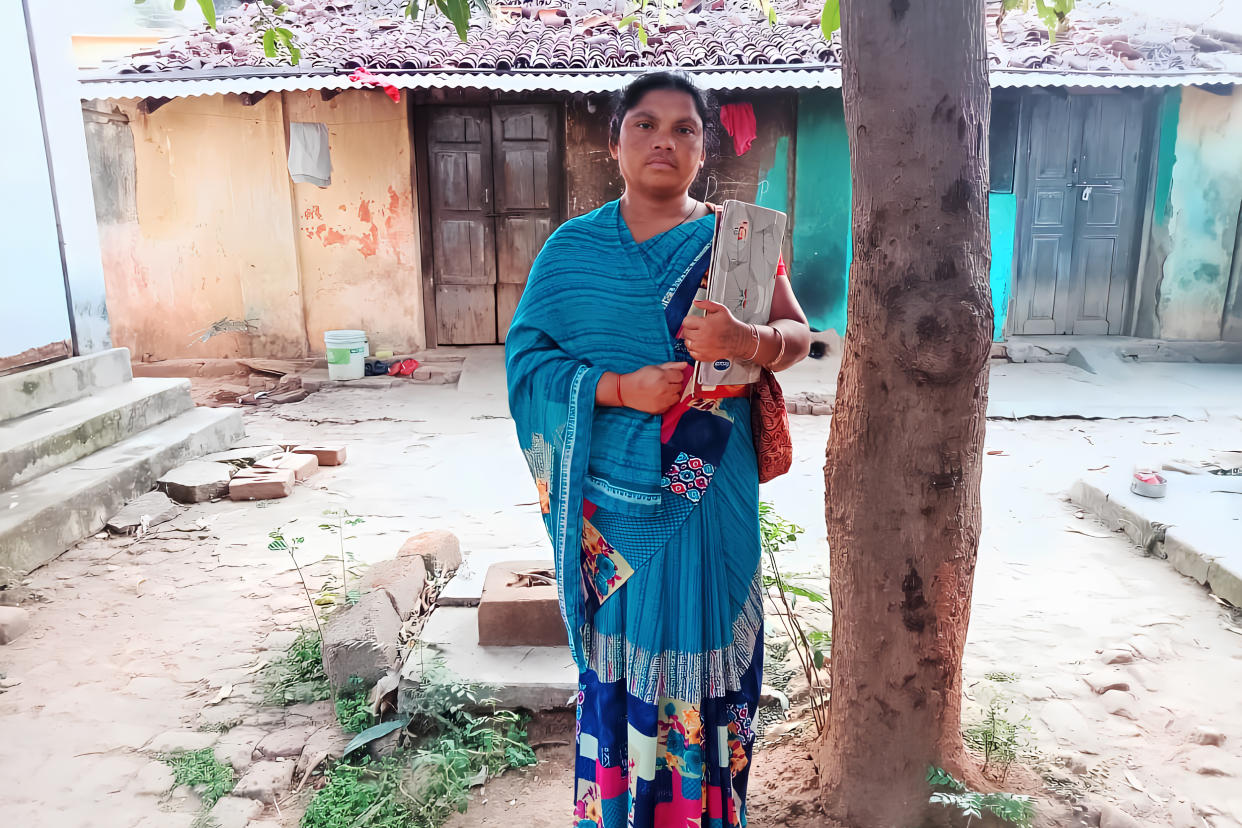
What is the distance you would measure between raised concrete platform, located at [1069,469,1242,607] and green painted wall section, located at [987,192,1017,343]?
13.9 feet

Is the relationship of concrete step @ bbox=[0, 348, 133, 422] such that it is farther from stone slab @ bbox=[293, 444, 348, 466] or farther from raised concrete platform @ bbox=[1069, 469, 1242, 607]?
raised concrete platform @ bbox=[1069, 469, 1242, 607]

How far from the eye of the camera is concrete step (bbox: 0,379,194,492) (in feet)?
15.2

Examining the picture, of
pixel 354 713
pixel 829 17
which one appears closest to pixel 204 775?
pixel 354 713

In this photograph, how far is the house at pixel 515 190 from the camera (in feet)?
28.5

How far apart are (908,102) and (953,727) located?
1.44 m

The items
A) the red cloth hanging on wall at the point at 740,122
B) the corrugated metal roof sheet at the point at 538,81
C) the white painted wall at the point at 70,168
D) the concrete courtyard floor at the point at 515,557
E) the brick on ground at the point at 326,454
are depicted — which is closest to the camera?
the concrete courtyard floor at the point at 515,557

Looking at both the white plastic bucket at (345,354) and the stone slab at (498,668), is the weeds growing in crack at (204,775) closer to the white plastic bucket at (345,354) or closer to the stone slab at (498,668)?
the stone slab at (498,668)

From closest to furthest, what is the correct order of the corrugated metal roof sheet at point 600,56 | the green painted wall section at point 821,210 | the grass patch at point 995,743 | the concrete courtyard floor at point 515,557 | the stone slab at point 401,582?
the grass patch at point 995,743, the concrete courtyard floor at point 515,557, the stone slab at point 401,582, the corrugated metal roof sheet at point 600,56, the green painted wall section at point 821,210

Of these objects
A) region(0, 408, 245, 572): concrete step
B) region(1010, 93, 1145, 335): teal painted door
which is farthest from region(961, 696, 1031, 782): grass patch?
region(1010, 93, 1145, 335): teal painted door

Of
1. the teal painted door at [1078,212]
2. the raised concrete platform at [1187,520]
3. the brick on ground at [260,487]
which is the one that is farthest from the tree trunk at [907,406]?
the teal painted door at [1078,212]

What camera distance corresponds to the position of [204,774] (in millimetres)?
2545

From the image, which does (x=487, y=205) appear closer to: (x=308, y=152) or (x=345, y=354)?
(x=308, y=152)

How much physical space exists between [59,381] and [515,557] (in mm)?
3511

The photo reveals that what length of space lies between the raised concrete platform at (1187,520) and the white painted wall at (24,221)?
6463 millimetres
